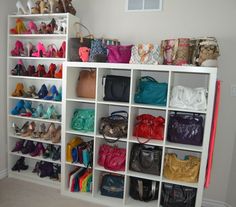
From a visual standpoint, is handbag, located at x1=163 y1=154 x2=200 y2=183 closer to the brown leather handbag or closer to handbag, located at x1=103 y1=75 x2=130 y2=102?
handbag, located at x1=103 y1=75 x2=130 y2=102

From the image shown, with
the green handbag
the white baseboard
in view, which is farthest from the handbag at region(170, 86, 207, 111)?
the white baseboard

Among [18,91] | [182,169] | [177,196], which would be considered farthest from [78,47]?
[177,196]

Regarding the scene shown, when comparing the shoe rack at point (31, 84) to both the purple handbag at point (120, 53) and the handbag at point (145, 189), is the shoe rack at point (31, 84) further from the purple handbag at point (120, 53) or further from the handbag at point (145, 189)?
the handbag at point (145, 189)

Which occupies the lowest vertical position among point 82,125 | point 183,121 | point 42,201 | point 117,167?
point 42,201

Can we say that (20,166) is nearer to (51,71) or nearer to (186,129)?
(51,71)

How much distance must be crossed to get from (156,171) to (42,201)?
4.32ft

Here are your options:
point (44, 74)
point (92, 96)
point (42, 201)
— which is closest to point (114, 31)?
point (92, 96)

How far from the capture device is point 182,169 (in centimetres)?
225

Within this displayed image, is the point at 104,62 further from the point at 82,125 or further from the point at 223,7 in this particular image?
the point at 223,7

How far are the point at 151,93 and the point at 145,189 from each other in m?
1.04

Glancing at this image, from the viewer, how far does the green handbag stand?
255cm

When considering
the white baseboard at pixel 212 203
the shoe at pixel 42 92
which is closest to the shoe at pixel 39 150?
the shoe at pixel 42 92

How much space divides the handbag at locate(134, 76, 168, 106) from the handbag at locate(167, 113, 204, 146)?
0.23 m

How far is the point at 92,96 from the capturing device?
8.36 feet
